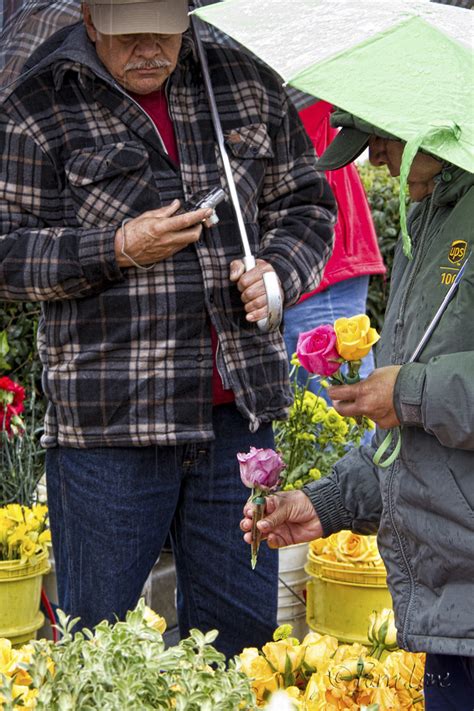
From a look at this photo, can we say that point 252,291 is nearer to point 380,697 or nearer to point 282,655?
point 282,655

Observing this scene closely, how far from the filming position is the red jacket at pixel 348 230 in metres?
4.44

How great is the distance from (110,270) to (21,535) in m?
1.34

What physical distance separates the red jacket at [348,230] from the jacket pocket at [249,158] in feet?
4.38

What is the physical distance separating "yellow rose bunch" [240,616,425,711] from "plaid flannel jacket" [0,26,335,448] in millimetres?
634

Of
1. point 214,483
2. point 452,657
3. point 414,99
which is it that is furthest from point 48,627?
point 414,99

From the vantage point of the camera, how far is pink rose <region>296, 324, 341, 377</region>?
79.8 inches

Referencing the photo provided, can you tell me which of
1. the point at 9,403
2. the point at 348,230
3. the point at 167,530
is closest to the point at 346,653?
the point at 167,530

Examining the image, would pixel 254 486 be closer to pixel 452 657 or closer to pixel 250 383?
pixel 452 657

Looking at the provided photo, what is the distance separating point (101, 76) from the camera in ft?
9.40

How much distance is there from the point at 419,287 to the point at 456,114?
0.40 meters

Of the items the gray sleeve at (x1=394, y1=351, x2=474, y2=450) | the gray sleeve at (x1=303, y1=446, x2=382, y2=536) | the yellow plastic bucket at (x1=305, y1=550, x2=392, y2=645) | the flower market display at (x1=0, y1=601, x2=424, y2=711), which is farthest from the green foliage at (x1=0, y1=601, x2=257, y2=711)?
the yellow plastic bucket at (x1=305, y1=550, x2=392, y2=645)

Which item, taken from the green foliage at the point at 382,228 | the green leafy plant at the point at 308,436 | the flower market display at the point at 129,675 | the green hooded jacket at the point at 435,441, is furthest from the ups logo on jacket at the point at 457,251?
the green foliage at the point at 382,228

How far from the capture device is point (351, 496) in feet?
7.59

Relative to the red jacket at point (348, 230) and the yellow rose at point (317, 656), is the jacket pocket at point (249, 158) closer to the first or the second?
the yellow rose at point (317, 656)
